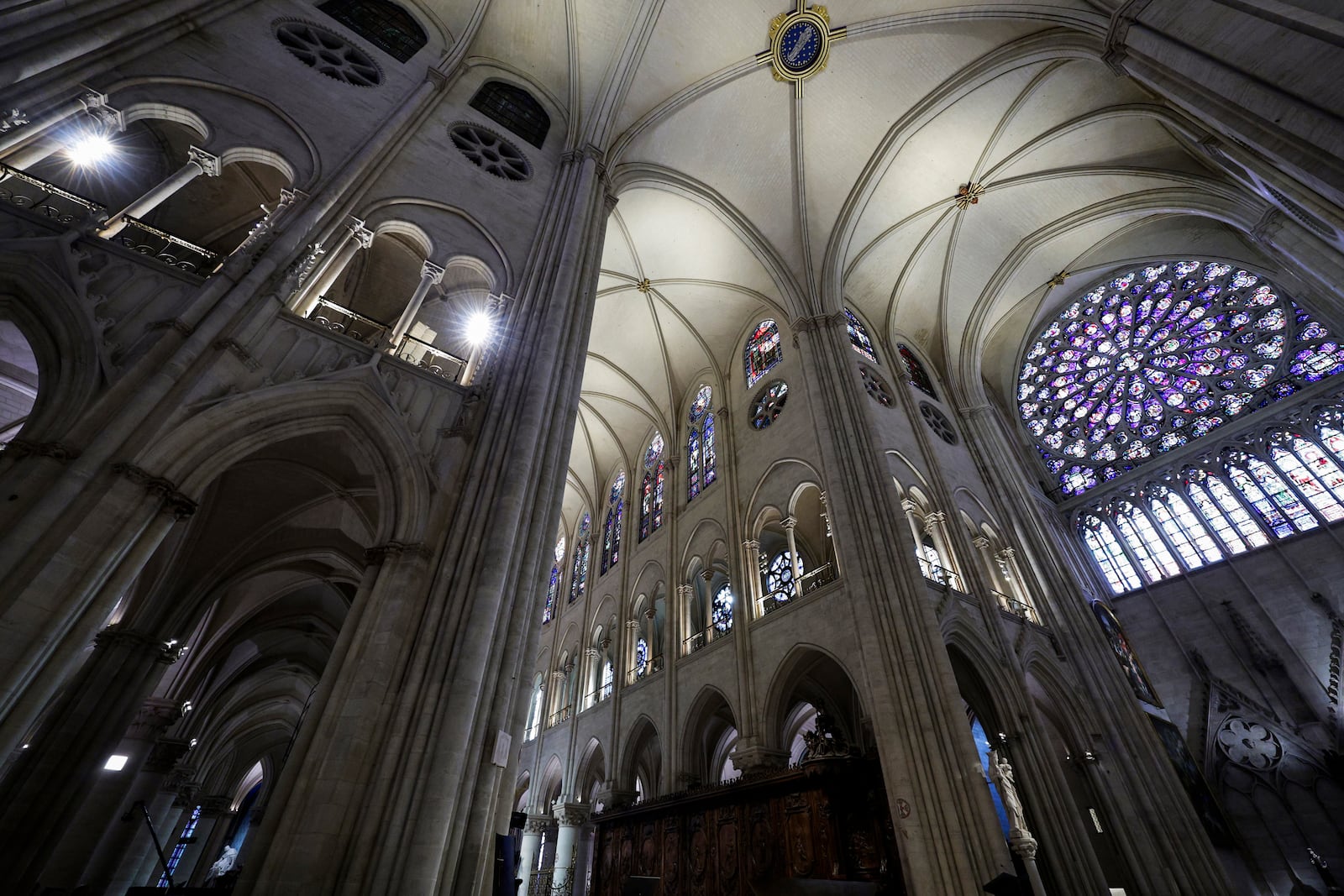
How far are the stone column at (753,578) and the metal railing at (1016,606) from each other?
483 centimetres

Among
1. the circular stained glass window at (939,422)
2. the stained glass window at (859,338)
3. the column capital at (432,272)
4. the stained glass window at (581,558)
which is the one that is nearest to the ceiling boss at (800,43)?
the stained glass window at (859,338)

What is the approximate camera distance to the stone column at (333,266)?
20.5 ft

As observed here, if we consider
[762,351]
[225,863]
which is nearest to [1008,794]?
[762,351]

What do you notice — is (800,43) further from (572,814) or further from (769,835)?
(572,814)

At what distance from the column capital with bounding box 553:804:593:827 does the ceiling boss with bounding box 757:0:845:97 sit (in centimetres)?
1729

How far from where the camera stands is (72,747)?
6.94 meters

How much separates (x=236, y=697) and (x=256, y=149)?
16858 mm

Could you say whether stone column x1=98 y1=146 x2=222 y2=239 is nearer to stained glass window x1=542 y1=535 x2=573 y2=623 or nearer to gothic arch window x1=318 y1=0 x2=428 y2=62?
gothic arch window x1=318 y1=0 x2=428 y2=62

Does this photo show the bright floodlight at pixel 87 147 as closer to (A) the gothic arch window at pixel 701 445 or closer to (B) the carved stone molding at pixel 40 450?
(B) the carved stone molding at pixel 40 450

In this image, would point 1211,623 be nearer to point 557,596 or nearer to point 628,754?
point 628,754

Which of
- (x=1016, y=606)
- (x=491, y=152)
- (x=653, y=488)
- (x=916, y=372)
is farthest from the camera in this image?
(x=653, y=488)

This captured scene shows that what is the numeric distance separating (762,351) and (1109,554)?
1139cm

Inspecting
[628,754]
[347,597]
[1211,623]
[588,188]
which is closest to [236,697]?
[347,597]

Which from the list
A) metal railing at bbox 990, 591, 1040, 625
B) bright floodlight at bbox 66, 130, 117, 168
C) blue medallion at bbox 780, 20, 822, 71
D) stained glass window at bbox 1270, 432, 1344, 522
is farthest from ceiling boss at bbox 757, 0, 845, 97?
stained glass window at bbox 1270, 432, 1344, 522
